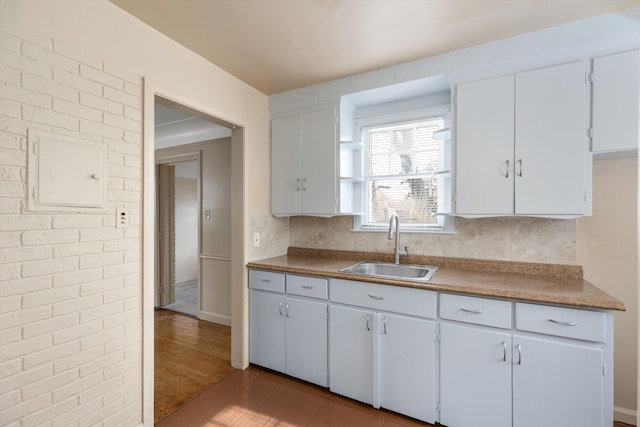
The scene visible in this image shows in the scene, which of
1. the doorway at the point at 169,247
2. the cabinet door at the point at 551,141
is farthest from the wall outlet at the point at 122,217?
the cabinet door at the point at 551,141

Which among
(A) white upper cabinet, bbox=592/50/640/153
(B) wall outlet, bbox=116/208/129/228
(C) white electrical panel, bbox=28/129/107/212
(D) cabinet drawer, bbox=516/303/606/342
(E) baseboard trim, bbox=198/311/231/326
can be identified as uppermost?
(A) white upper cabinet, bbox=592/50/640/153

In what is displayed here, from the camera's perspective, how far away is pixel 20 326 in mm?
1280

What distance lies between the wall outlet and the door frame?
3.5 inches

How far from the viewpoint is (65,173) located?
4.62ft

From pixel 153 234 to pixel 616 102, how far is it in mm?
2854

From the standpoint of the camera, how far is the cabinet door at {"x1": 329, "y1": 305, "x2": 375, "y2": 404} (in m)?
2.06

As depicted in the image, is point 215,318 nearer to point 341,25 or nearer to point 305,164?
point 305,164

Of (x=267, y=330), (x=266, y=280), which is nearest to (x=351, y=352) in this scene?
(x=267, y=330)

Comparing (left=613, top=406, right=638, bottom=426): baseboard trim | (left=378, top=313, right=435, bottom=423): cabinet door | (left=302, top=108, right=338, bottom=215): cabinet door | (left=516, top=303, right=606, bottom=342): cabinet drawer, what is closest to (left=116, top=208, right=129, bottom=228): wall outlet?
(left=302, top=108, right=338, bottom=215): cabinet door

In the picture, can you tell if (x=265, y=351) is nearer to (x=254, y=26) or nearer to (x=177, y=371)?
(x=177, y=371)

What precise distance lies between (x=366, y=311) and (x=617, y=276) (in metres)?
1.68

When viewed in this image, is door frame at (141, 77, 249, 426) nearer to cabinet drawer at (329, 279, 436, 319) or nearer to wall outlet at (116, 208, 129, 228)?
wall outlet at (116, 208, 129, 228)

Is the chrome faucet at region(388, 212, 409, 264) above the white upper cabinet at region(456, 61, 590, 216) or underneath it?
underneath

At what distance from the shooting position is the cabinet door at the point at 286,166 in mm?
2744
